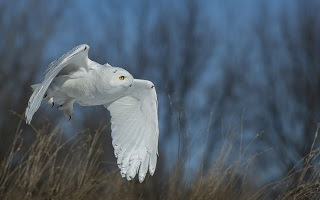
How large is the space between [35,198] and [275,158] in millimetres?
6121

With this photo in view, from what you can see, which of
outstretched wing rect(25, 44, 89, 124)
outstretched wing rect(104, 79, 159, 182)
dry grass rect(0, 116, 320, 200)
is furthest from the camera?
dry grass rect(0, 116, 320, 200)

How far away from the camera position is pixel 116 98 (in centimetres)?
274

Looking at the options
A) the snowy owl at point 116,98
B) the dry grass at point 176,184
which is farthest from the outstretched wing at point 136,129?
the dry grass at point 176,184

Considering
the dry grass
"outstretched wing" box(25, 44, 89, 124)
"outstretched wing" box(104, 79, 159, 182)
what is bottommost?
the dry grass

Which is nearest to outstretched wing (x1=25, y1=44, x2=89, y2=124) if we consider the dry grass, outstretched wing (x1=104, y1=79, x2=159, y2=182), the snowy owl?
the snowy owl

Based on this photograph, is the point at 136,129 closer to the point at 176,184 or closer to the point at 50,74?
the point at 176,184

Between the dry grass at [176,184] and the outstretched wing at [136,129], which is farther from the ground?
the outstretched wing at [136,129]

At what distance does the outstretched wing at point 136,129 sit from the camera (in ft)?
9.93

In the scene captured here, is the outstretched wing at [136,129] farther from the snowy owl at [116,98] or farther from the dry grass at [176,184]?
the dry grass at [176,184]

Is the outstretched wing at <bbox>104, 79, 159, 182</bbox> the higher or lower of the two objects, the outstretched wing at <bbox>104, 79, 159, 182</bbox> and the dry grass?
the higher

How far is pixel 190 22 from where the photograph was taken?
10172 millimetres

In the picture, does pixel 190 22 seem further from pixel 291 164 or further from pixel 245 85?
pixel 291 164

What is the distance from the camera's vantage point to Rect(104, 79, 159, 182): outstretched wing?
3025mm

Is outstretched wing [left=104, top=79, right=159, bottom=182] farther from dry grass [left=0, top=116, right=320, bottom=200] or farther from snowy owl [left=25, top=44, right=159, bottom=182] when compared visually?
dry grass [left=0, top=116, right=320, bottom=200]
